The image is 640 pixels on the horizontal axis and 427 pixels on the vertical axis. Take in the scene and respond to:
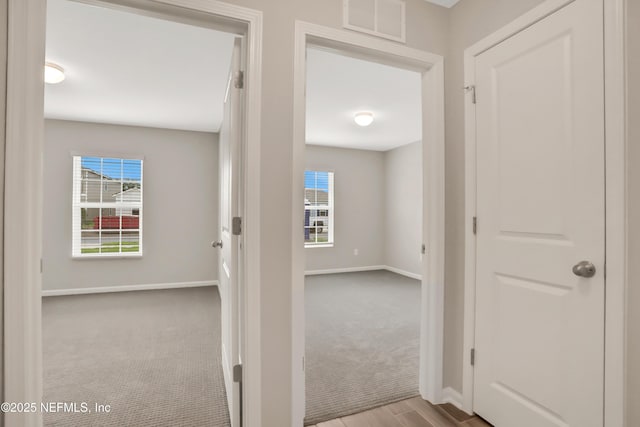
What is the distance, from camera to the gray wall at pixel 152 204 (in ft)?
14.3

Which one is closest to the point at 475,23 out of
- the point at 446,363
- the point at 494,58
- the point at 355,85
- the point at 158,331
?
the point at 494,58

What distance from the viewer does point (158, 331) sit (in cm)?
313

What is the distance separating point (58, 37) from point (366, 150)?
16.6ft

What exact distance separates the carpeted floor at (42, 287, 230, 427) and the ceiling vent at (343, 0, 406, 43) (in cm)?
236

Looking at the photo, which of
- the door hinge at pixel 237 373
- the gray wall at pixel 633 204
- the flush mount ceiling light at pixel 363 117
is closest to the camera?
the gray wall at pixel 633 204

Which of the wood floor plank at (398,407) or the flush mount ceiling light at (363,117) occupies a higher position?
the flush mount ceiling light at (363,117)

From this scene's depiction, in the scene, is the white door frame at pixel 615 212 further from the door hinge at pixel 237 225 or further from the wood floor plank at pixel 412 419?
the door hinge at pixel 237 225

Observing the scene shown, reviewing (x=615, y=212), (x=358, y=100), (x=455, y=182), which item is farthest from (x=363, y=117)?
(x=615, y=212)

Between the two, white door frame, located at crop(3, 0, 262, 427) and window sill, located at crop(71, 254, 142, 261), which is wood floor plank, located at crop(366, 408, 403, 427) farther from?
window sill, located at crop(71, 254, 142, 261)

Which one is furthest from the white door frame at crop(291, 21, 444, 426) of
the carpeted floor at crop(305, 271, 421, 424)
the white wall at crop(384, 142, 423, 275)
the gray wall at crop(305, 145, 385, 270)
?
the gray wall at crop(305, 145, 385, 270)

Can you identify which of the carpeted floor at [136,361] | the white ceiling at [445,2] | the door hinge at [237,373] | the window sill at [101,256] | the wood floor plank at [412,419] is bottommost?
the carpeted floor at [136,361]

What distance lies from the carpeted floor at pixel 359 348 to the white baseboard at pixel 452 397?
19 centimetres

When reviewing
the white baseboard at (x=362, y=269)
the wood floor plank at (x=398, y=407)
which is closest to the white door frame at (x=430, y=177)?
the wood floor plank at (x=398, y=407)

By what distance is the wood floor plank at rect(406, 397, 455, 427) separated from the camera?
172cm
